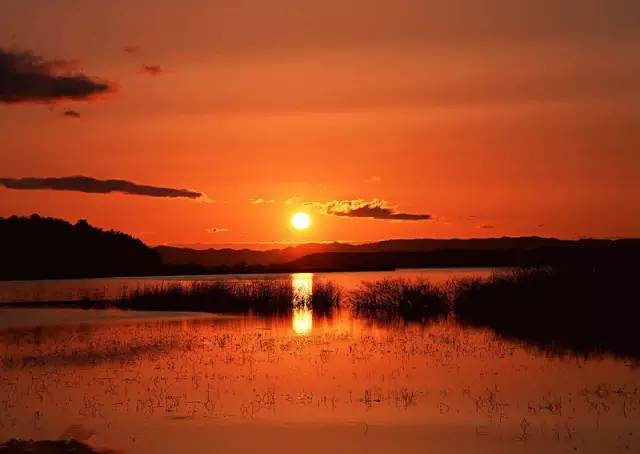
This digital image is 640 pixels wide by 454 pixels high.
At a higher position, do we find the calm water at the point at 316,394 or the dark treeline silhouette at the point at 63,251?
the dark treeline silhouette at the point at 63,251

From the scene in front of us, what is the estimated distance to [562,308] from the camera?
3152 centimetres

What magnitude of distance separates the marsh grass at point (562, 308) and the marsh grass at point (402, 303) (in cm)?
118

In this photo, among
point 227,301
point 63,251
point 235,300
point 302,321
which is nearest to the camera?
point 302,321

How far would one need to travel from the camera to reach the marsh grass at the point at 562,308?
26.4 m

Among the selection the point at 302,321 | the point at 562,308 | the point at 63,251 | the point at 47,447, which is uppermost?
the point at 63,251

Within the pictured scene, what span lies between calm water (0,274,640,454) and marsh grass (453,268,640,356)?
2.51m

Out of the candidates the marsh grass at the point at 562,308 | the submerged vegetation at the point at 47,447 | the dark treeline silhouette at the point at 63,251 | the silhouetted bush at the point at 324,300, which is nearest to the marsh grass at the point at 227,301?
the silhouetted bush at the point at 324,300

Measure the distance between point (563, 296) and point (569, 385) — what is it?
14828 millimetres

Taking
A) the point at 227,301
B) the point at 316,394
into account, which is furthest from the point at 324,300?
the point at 316,394

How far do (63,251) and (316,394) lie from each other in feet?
315

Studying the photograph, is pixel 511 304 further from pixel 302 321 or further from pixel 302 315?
pixel 302 315

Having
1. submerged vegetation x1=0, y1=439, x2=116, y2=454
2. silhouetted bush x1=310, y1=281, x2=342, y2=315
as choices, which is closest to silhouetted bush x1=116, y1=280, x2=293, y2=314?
silhouetted bush x1=310, y1=281, x2=342, y2=315

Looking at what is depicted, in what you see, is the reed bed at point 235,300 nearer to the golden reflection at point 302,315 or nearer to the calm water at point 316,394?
the golden reflection at point 302,315

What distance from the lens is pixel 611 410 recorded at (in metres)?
14.8
